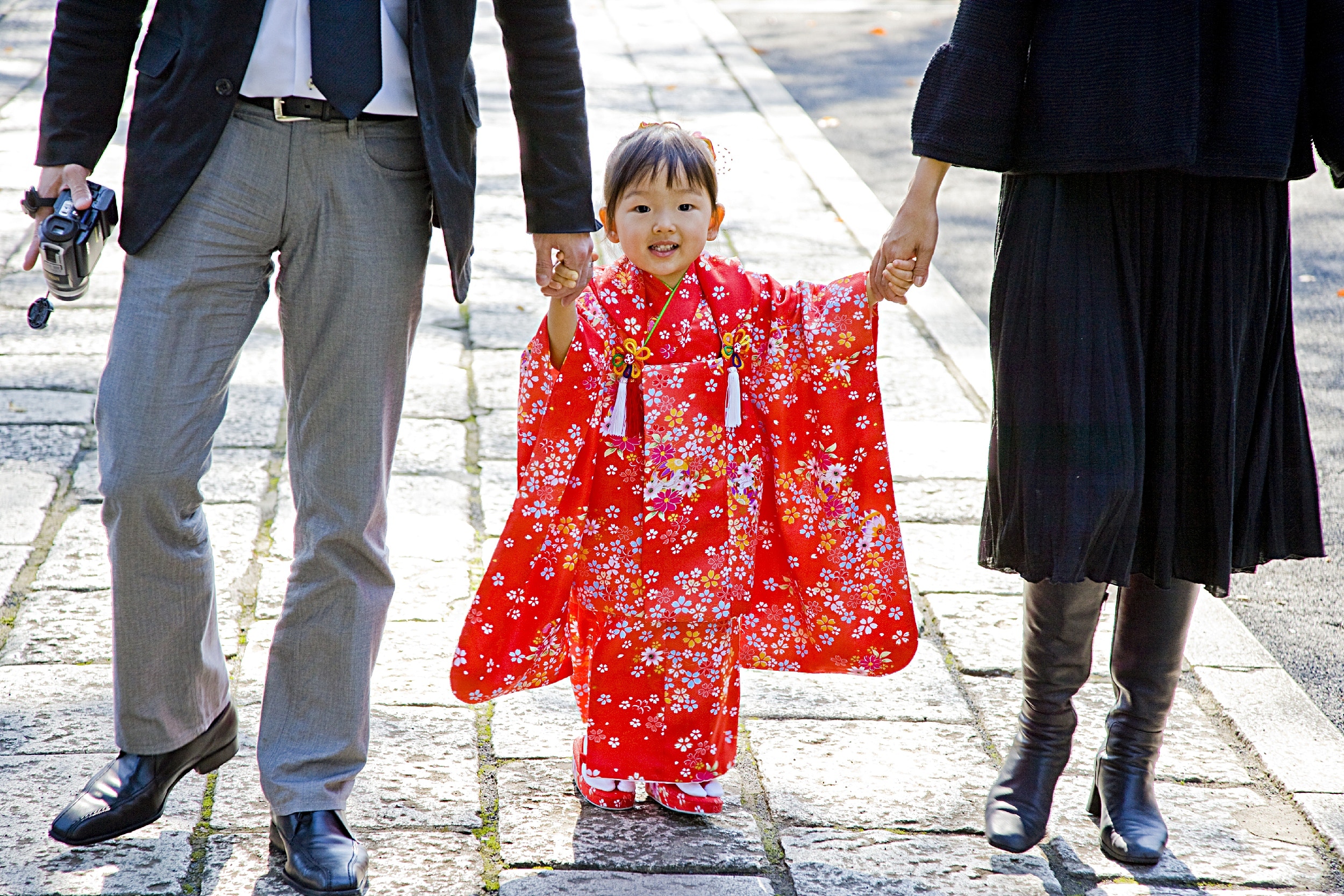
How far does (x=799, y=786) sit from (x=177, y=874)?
1069 mm

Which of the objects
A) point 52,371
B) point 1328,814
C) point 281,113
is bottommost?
point 1328,814

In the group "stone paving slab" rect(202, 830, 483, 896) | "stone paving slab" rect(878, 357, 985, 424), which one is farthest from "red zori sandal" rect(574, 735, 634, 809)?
"stone paving slab" rect(878, 357, 985, 424)

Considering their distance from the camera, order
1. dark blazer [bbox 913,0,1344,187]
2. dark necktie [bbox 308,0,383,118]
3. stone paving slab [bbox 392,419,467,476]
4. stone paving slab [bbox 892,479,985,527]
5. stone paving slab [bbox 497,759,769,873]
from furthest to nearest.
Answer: stone paving slab [bbox 392,419,467,476] → stone paving slab [bbox 892,479,985,527] → stone paving slab [bbox 497,759,769,873] → dark blazer [bbox 913,0,1344,187] → dark necktie [bbox 308,0,383,118]

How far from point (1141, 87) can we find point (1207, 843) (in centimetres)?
128

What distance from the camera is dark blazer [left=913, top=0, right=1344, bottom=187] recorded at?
2.07 metres

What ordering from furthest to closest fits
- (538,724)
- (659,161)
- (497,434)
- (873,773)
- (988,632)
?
(497,434), (988,632), (538,724), (873,773), (659,161)

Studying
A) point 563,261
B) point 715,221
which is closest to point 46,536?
point 563,261

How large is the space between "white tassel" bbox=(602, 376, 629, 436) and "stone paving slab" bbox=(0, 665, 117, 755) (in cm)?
107

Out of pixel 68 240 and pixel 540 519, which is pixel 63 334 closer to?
pixel 68 240

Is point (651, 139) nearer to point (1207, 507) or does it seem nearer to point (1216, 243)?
point (1216, 243)

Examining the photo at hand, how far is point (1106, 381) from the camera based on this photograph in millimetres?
2195

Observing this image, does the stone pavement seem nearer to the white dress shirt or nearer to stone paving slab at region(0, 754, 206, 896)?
stone paving slab at region(0, 754, 206, 896)

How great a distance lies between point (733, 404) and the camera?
240 centimetres

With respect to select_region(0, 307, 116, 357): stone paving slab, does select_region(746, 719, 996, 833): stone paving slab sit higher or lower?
lower
